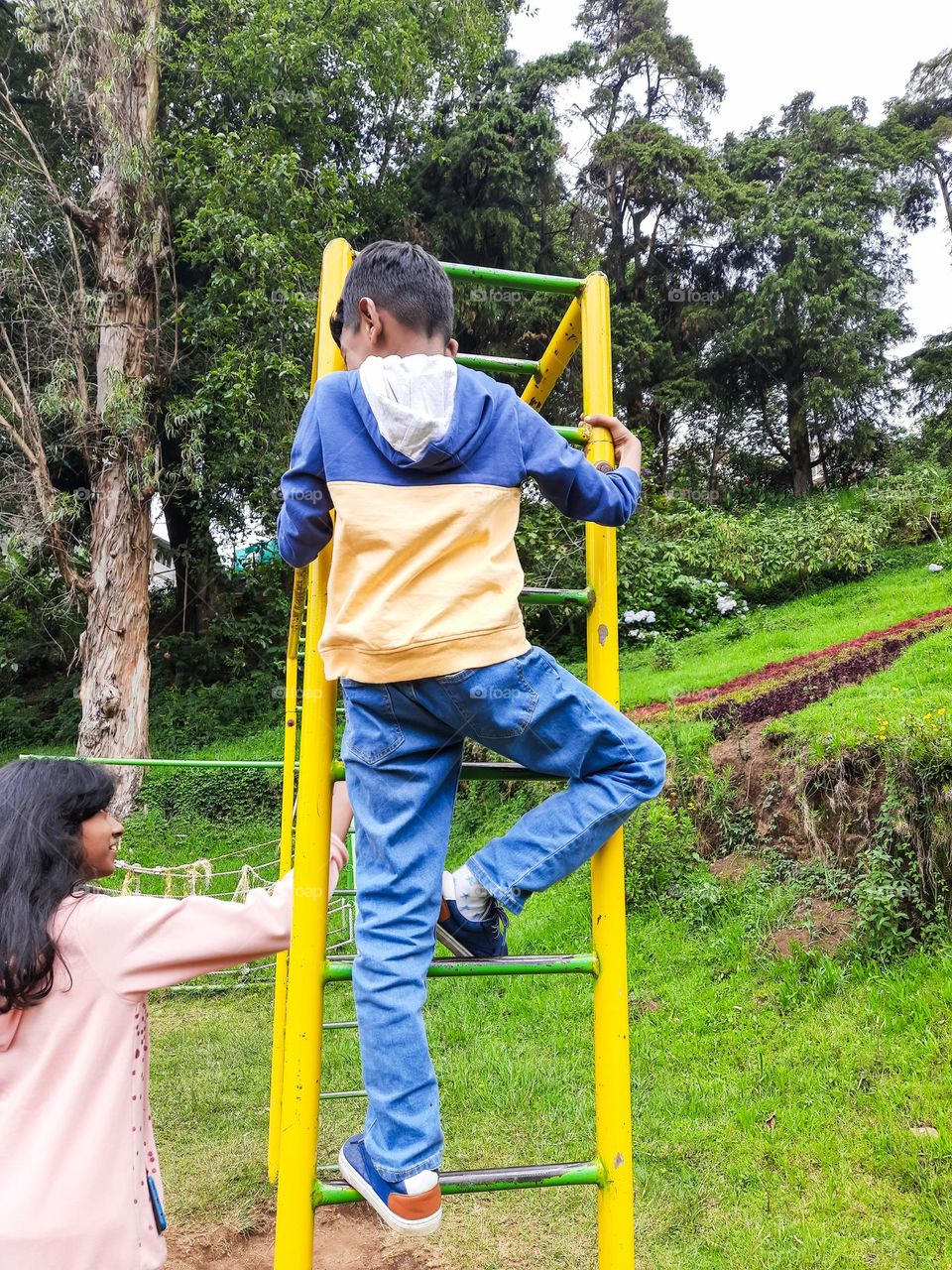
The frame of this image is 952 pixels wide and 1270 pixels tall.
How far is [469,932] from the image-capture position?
1.70 meters

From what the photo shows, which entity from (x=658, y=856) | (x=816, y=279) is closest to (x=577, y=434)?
(x=658, y=856)

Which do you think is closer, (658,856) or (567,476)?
(567,476)

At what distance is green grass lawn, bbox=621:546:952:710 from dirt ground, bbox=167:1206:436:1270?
5988 mm

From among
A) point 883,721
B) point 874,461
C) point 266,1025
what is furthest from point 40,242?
point 874,461

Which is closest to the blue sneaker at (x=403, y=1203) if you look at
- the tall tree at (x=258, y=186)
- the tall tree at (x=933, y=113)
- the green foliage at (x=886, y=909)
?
the green foliage at (x=886, y=909)

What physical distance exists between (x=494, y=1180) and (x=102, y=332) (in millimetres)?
11838

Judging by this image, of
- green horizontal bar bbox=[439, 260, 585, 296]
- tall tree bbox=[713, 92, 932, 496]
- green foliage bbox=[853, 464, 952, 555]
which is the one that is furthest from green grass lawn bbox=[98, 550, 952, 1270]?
tall tree bbox=[713, 92, 932, 496]

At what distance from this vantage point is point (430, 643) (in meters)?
1.56

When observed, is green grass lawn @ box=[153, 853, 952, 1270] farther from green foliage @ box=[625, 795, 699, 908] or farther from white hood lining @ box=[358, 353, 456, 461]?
white hood lining @ box=[358, 353, 456, 461]

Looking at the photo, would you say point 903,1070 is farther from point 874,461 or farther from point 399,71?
point 874,461

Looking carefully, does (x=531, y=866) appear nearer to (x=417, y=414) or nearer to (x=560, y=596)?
(x=560, y=596)

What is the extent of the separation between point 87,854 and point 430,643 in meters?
0.73

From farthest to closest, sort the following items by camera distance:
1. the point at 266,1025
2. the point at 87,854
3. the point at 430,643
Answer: the point at 266,1025
the point at 87,854
the point at 430,643

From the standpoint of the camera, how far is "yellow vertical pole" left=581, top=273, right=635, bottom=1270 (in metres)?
1.70
